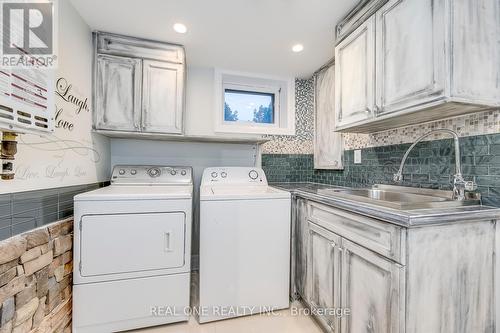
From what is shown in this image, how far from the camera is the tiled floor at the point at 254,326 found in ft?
5.39

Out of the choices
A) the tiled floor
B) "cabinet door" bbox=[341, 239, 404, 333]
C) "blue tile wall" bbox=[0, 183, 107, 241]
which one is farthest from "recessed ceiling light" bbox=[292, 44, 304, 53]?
the tiled floor

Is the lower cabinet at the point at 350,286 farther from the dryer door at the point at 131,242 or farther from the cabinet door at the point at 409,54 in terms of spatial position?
the dryer door at the point at 131,242

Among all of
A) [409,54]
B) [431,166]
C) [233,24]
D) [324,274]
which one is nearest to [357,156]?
[431,166]

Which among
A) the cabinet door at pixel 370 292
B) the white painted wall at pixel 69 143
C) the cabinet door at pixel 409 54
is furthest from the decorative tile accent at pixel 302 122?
the white painted wall at pixel 69 143

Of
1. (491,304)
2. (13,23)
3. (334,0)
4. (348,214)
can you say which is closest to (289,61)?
(334,0)

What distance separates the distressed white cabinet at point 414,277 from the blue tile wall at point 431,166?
25cm

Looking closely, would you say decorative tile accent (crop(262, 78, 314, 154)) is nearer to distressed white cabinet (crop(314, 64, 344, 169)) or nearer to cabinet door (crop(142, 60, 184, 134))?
distressed white cabinet (crop(314, 64, 344, 169))

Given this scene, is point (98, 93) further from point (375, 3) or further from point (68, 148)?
point (375, 3)

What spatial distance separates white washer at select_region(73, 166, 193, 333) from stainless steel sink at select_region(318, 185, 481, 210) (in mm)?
1176

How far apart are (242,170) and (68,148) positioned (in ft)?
4.89

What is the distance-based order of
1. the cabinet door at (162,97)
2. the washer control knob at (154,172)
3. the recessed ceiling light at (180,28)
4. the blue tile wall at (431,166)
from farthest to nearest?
the washer control knob at (154,172) → the cabinet door at (162,97) → the recessed ceiling light at (180,28) → the blue tile wall at (431,166)

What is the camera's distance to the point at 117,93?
2021 mm

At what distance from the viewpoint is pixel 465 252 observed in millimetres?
1064

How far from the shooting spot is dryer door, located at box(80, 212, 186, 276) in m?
1.51
